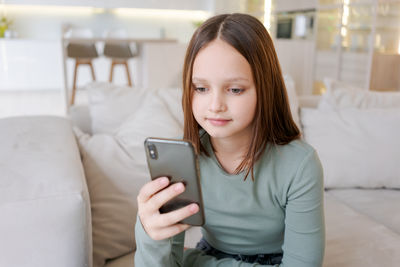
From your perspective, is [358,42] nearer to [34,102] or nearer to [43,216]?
[43,216]

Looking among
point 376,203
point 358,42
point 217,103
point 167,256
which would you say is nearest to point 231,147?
point 217,103

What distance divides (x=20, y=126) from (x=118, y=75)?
570cm

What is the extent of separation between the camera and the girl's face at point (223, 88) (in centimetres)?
70

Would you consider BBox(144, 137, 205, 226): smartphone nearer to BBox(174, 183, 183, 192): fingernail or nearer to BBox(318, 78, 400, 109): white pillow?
BBox(174, 183, 183, 192): fingernail

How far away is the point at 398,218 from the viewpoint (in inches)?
51.9

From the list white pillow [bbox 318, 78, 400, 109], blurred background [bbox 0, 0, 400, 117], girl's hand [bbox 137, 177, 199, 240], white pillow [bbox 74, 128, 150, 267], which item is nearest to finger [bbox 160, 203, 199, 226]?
girl's hand [bbox 137, 177, 199, 240]

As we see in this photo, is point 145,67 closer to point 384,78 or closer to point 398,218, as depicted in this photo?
point 384,78

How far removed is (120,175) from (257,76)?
672mm

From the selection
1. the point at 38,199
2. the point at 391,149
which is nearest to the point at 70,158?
the point at 38,199

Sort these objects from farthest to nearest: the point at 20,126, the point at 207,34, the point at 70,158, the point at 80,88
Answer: the point at 80,88, the point at 20,126, the point at 70,158, the point at 207,34

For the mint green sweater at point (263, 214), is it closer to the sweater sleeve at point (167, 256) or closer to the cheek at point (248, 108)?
the sweater sleeve at point (167, 256)

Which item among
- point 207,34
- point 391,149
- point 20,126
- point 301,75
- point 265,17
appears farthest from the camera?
point 265,17

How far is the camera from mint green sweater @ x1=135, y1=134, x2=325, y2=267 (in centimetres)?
74

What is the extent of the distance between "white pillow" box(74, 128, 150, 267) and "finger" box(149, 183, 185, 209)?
48cm
